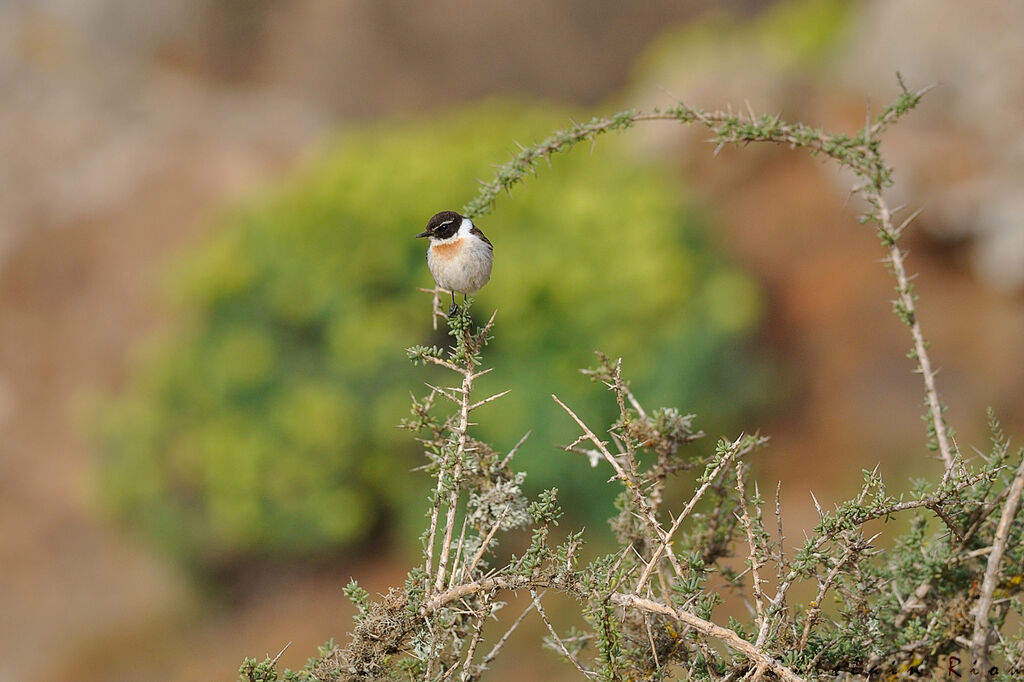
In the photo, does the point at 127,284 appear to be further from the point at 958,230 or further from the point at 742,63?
the point at 958,230

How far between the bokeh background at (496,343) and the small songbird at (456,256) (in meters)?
2.88

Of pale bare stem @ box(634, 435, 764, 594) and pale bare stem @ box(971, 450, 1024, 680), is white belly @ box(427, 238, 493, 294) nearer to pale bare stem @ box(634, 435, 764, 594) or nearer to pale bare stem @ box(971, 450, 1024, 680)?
pale bare stem @ box(634, 435, 764, 594)

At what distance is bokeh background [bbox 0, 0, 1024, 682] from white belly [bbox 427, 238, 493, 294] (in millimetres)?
2988

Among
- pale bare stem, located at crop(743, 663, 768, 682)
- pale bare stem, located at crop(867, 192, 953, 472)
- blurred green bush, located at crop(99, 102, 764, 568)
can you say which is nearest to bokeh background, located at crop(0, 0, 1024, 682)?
blurred green bush, located at crop(99, 102, 764, 568)

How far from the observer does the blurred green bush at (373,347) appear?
614cm

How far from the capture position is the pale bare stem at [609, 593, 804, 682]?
1.54 metres

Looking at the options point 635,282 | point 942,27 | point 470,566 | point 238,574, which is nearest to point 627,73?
point 942,27

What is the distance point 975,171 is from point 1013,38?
1079mm

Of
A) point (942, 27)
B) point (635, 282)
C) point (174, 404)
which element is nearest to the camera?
point (635, 282)

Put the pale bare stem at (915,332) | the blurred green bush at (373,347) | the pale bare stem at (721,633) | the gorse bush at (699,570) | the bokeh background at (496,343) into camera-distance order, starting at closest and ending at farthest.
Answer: the pale bare stem at (721,633) → the gorse bush at (699,570) → the pale bare stem at (915,332) → the blurred green bush at (373,347) → the bokeh background at (496,343)

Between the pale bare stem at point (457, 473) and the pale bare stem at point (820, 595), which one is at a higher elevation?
the pale bare stem at point (457, 473)

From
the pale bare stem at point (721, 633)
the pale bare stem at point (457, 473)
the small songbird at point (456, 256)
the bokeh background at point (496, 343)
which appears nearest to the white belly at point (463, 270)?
the small songbird at point (456, 256)

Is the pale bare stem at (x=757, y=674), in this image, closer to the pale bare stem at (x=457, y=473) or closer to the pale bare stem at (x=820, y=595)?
the pale bare stem at (x=820, y=595)

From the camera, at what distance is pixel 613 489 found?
18.5 ft
